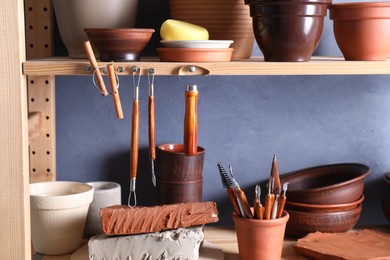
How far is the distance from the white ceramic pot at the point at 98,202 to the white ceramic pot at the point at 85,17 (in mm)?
323

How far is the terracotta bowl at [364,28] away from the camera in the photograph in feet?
4.14

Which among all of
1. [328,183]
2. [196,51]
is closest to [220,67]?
[196,51]

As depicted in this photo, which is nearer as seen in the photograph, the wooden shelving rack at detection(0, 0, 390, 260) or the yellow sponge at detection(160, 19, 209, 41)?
the wooden shelving rack at detection(0, 0, 390, 260)

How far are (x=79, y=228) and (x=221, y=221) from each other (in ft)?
1.36

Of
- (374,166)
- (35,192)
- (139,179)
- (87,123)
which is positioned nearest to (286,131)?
(374,166)

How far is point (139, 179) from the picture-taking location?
1.62 metres

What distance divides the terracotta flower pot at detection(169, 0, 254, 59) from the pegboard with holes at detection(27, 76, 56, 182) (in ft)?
1.22

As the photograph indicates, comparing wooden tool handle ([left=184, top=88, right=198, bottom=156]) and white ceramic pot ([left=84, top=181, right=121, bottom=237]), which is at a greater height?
wooden tool handle ([left=184, top=88, right=198, bottom=156])

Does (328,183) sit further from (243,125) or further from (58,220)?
(58,220)

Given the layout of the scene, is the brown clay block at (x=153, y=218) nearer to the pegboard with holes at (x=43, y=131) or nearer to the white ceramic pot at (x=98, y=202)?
the white ceramic pot at (x=98, y=202)

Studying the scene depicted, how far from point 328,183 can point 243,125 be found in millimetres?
264

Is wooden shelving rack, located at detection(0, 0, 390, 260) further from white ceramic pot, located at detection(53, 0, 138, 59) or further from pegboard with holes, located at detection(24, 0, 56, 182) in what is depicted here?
pegboard with holes, located at detection(24, 0, 56, 182)

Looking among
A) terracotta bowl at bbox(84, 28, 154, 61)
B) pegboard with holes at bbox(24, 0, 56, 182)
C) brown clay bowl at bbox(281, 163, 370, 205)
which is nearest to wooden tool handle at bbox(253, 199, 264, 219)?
brown clay bowl at bbox(281, 163, 370, 205)

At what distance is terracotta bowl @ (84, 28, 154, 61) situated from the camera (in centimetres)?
122
